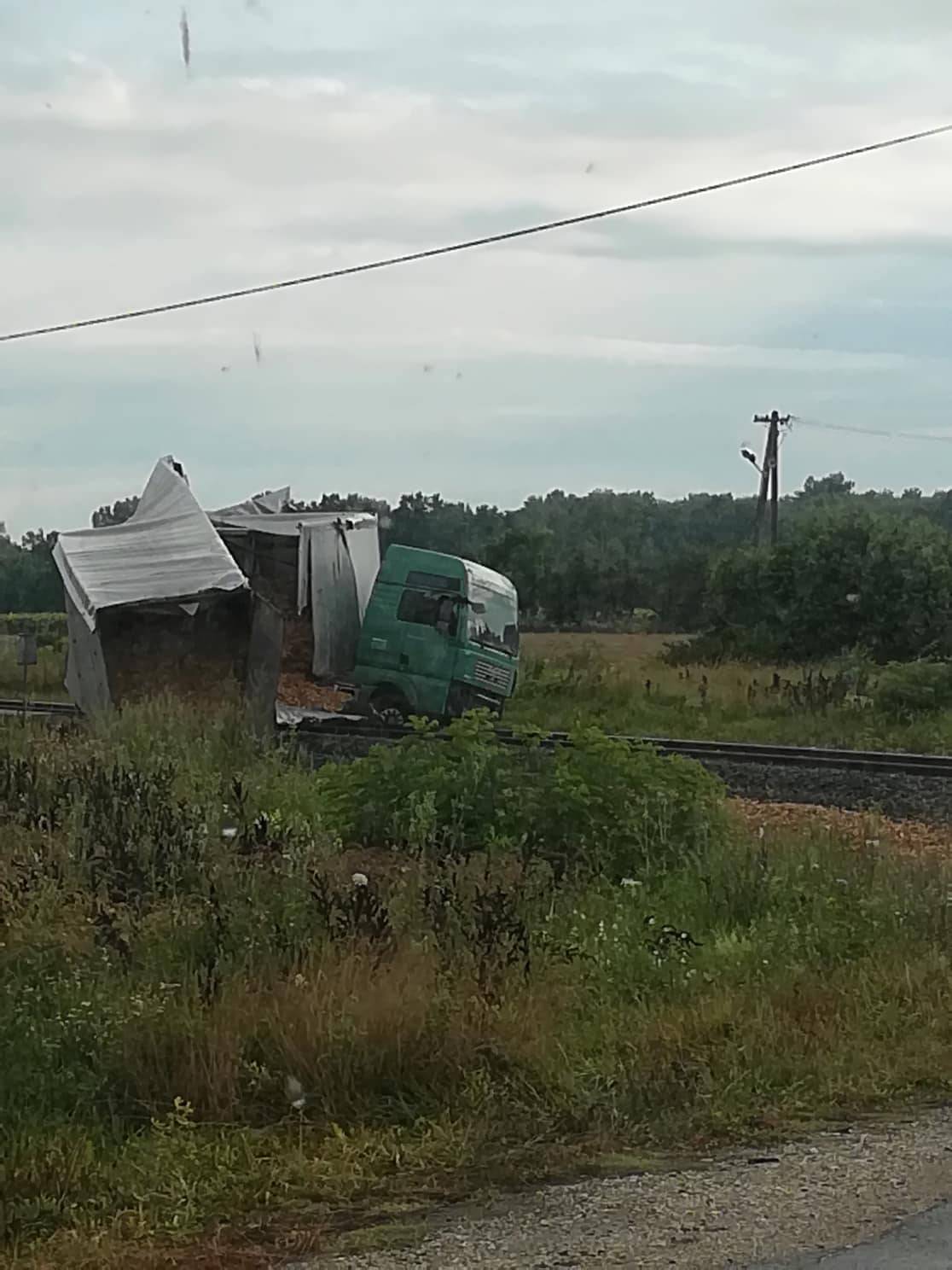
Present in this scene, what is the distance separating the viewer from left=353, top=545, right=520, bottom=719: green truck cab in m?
23.8

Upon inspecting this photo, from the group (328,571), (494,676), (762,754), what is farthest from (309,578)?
(762,754)

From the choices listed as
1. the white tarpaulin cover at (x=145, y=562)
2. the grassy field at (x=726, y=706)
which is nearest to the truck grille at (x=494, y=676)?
the grassy field at (x=726, y=706)

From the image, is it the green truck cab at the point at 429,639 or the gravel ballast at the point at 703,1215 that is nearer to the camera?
the gravel ballast at the point at 703,1215

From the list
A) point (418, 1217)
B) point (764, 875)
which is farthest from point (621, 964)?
point (418, 1217)

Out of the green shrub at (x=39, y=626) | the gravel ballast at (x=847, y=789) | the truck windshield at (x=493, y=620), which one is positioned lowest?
the green shrub at (x=39, y=626)

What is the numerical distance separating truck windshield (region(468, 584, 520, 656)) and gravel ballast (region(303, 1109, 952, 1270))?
18312 mm

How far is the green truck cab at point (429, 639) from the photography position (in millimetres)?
23766

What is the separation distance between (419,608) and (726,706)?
6.30 metres

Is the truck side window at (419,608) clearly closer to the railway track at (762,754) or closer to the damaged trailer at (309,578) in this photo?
the damaged trailer at (309,578)

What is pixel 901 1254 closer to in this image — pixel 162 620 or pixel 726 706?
pixel 162 620

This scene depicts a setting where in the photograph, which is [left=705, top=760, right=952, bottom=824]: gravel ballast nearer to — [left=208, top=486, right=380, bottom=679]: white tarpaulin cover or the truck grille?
the truck grille

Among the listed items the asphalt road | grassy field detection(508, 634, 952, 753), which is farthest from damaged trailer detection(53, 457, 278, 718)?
the asphalt road

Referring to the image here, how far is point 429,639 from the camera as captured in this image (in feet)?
78.1

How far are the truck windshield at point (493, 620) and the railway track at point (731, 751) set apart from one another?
202cm
